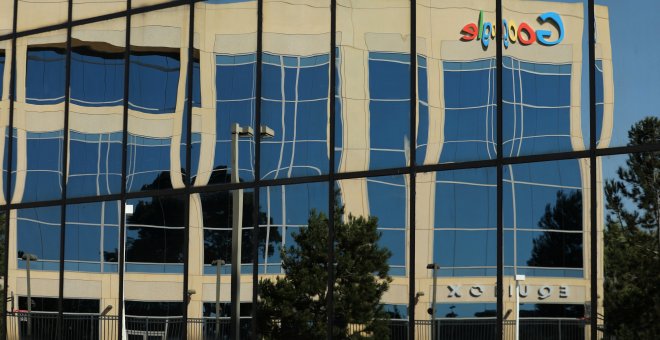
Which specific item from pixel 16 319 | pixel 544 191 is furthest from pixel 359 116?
pixel 16 319

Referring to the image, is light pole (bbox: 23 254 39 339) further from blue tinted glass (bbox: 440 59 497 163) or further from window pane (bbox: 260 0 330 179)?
blue tinted glass (bbox: 440 59 497 163)

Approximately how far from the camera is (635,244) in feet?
45.1

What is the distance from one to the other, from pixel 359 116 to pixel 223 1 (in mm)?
3234

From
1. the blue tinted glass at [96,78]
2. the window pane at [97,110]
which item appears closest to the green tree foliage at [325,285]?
the window pane at [97,110]

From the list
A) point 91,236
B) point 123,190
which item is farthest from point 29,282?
point 123,190

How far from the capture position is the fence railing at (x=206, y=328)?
14.1 m

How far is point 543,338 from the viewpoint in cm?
1409

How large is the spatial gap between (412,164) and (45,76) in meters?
→ 7.50

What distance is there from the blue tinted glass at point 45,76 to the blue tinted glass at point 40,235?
186 centimetres

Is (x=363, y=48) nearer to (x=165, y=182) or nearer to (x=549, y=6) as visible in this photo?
(x=549, y=6)

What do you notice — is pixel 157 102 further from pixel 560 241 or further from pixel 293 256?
pixel 560 241

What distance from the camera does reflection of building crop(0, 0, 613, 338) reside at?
47.4 feet

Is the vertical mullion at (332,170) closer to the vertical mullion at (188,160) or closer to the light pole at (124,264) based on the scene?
the vertical mullion at (188,160)

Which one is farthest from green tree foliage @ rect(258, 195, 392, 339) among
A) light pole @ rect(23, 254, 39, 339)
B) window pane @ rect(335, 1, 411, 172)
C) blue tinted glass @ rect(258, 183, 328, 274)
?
light pole @ rect(23, 254, 39, 339)
